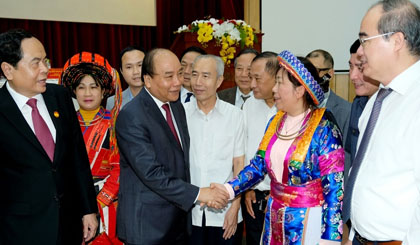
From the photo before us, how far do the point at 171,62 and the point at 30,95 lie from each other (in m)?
0.80

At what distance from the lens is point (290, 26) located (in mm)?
6793

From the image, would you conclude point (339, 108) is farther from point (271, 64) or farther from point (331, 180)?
point (331, 180)

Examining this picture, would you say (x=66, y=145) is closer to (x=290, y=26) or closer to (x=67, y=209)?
(x=67, y=209)

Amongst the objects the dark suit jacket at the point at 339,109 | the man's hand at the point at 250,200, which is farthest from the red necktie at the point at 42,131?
the dark suit jacket at the point at 339,109

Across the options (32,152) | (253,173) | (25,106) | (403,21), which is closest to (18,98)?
(25,106)

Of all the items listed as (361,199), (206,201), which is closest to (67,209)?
(206,201)

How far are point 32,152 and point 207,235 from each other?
1299 millimetres

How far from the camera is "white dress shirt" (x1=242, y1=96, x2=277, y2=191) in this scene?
9.09ft

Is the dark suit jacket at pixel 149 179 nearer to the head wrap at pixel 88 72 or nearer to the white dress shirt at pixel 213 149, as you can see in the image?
the white dress shirt at pixel 213 149

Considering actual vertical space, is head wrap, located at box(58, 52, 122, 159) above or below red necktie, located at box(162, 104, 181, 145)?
above

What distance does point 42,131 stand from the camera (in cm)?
196

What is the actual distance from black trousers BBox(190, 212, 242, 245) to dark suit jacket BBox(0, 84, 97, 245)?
810mm

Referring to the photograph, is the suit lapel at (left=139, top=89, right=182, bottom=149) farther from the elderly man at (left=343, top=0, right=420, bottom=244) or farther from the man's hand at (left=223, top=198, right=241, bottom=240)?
the elderly man at (left=343, top=0, right=420, bottom=244)

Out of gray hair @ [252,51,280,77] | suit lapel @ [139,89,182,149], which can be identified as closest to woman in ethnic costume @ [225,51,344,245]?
suit lapel @ [139,89,182,149]
